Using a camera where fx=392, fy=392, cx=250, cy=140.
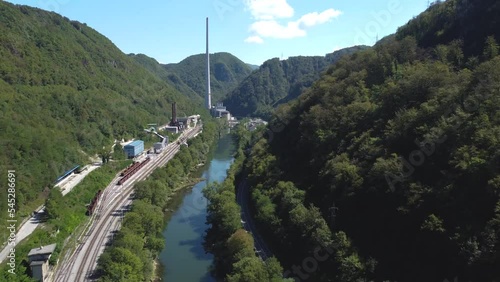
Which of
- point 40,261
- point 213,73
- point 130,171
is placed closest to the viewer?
point 40,261

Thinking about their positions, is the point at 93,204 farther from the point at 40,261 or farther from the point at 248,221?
the point at 248,221

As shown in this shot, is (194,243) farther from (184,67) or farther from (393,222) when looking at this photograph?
(184,67)

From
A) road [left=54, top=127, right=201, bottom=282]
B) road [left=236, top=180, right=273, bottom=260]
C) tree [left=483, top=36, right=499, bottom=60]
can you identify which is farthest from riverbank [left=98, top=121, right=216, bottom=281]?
tree [left=483, top=36, right=499, bottom=60]

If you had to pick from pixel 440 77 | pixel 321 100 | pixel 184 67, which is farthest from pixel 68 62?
pixel 184 67

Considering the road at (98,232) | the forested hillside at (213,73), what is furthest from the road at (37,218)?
the forested hillside at (213,73)

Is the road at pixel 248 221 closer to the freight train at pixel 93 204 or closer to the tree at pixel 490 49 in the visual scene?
the freight train at pixel 93 204

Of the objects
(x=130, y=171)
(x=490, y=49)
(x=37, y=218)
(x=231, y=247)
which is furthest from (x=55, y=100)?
(x=490, y=49)

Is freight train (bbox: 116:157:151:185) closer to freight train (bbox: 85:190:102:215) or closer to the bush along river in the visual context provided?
freight train (bbox: 85:190:102:215)
